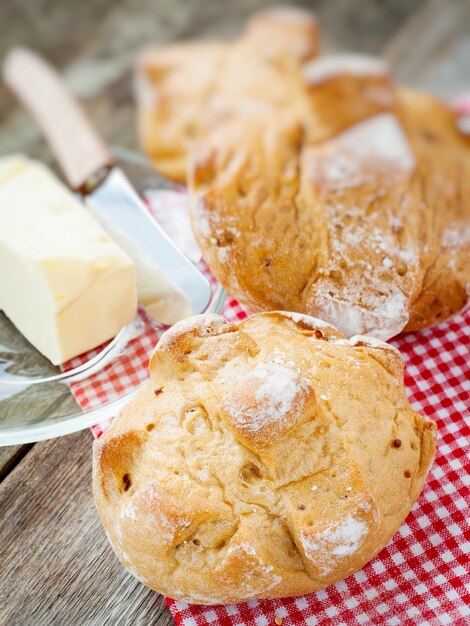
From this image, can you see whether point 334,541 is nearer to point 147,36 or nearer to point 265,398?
point 265,398

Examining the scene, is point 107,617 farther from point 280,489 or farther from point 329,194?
point 329,194

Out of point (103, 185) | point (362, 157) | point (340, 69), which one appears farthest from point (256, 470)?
point (340, 69)

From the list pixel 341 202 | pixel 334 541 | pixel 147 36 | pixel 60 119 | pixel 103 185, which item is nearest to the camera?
pixel 334 541

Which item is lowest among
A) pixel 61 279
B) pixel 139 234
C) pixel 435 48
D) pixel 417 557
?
pixel 435 48

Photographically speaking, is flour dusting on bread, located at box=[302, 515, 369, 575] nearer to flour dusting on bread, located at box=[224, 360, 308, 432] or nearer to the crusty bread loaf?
flour dusting on bread, located at box=[224, 360, 308, 432]

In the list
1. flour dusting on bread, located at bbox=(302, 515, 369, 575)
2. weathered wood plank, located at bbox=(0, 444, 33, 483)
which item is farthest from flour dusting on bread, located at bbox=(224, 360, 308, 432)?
weathered wood plank, located at bbox=(0, 444, 33, 483)

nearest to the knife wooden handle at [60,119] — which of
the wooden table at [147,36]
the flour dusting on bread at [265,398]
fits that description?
the wooden table at [147,36]

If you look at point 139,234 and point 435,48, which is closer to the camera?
point 139,234

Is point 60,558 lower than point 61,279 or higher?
lower

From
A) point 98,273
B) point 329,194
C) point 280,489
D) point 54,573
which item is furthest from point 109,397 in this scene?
point 329,194
